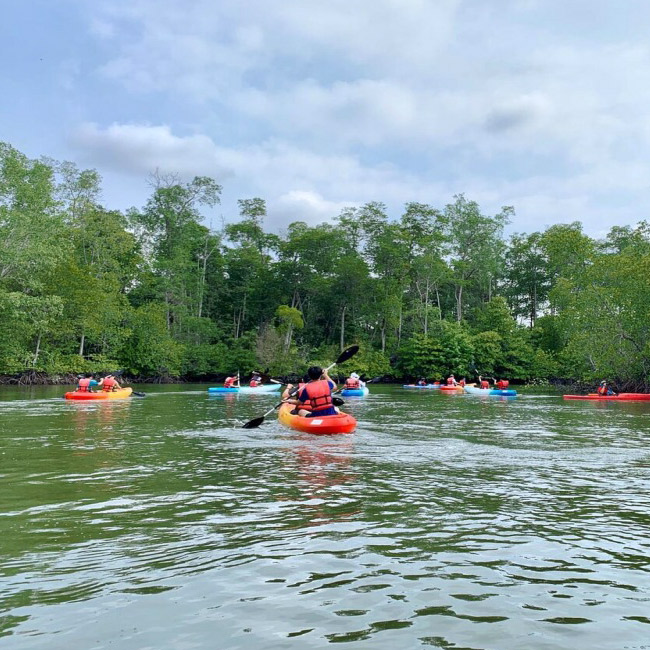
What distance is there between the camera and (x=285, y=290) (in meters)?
55.7

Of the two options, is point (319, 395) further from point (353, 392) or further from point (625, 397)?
point (625, 397)

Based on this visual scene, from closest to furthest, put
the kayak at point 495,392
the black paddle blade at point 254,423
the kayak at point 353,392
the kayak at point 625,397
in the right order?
the black paddle blade at point 254,423 → the kayak at point 625,397 → the kayak at point 353,392 → the kayak at point 495,392

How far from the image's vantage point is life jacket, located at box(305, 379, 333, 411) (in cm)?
1322

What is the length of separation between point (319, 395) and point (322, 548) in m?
8.14

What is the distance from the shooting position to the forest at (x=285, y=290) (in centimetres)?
3853

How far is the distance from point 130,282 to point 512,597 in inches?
2054

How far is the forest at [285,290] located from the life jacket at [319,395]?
24824 mm

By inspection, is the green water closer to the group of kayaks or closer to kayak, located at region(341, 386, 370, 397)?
kayak, located at region(341, 386, 370, 397)

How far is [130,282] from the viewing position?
53.0m

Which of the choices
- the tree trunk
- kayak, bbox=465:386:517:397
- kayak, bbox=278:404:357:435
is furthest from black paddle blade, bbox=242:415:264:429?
the tree trunk

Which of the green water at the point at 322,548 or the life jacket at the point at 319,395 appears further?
the life jacket at the point at 319,395

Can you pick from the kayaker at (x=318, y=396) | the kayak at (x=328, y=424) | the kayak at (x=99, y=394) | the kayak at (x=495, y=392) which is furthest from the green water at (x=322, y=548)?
the kayak at (x=495, y=392)

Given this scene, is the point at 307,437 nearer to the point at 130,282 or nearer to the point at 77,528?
the point at 77,528

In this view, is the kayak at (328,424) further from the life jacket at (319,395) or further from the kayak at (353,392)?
the kayak at (353,392)
